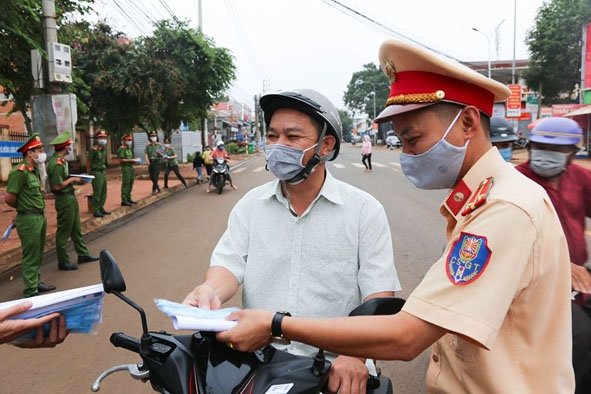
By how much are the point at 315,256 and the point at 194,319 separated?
0.73 meters

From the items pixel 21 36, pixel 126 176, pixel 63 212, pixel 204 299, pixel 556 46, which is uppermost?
pixel 556 46

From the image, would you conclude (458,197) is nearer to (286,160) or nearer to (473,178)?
(473,178)

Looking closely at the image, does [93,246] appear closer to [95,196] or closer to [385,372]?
[95,196]

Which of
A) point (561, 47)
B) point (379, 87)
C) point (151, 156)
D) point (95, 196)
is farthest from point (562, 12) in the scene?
point (379, 87)

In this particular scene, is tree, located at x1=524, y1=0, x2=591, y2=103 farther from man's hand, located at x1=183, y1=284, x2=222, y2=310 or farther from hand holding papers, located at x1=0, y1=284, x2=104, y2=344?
hand holding papers, located at x1=0, y1=284, x2=104, y2=344

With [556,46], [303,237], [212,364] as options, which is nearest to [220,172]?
[303,237]

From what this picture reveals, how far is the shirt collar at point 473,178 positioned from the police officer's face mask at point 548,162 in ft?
6.68

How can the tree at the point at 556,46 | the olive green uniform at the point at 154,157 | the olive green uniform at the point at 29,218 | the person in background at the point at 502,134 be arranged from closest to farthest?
the person in background at the point at 502,134, the olive green uniform at the point at 29,218, the olive green uniform at the point at 154,157, the tree at the point at 556,46

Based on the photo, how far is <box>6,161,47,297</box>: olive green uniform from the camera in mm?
5102

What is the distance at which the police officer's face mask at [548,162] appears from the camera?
3.05 meters

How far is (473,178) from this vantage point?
133 cm

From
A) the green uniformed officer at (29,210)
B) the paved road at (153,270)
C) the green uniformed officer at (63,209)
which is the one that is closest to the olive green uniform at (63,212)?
the green uniformed officer at (63,209)

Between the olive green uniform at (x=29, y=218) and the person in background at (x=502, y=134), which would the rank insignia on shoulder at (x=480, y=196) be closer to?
the person in background at (x=502, y=134)

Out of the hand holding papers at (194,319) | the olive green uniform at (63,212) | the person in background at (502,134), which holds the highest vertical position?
the person in background at (502,134)
